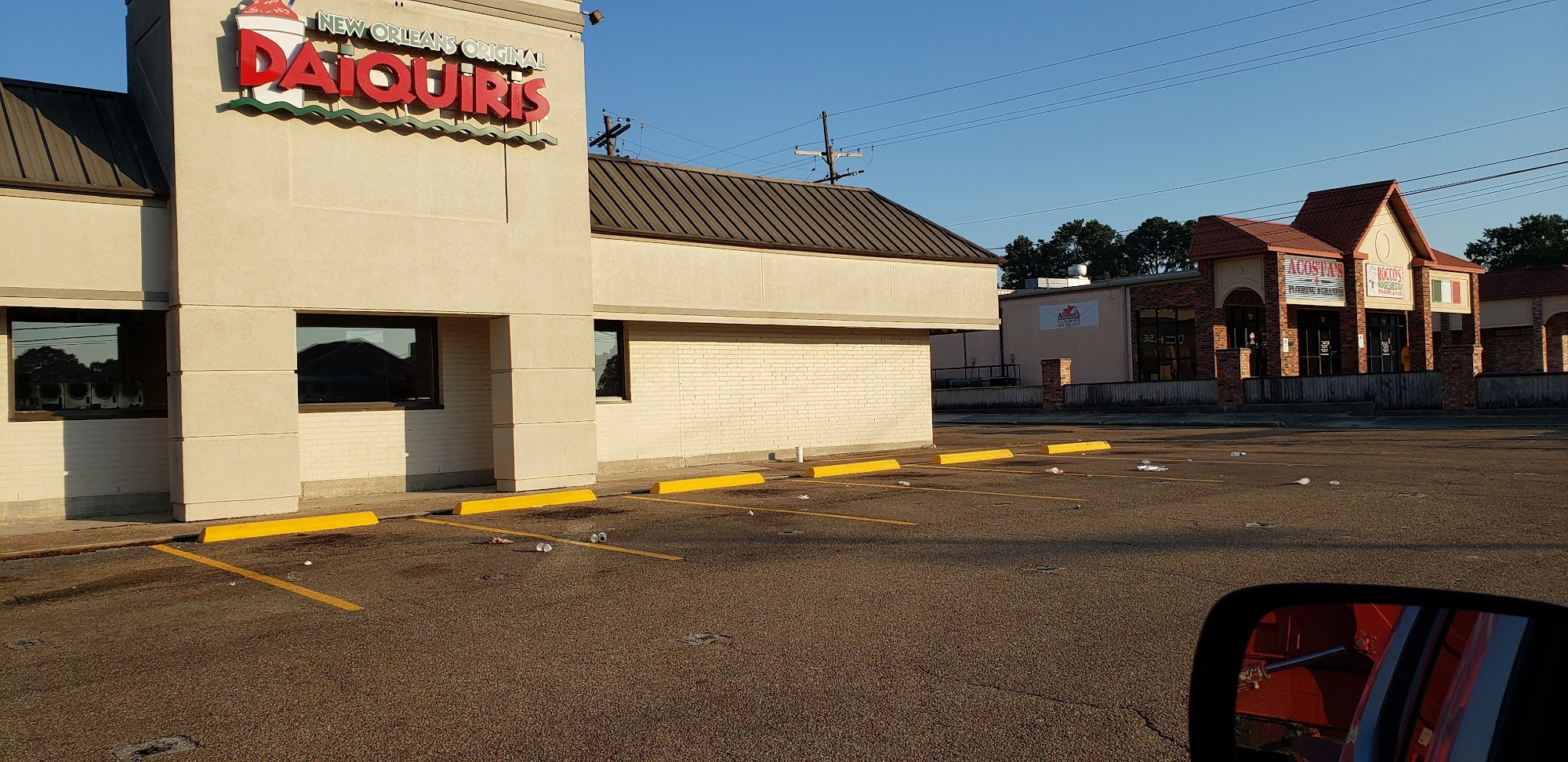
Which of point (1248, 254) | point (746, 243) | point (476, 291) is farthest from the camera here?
point (1248, 254)

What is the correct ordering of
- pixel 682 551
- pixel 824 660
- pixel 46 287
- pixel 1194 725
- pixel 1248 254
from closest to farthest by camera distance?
1. pixel 1194 725
2. pixel 824 660
3. pixel 682 551
4. pixel 46 287
5. pixel 1248 254

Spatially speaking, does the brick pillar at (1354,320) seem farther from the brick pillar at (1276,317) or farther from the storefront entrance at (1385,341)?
the storefront entrance at (1385,341)

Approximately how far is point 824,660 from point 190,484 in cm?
1061

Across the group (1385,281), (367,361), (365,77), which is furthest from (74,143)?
(1385,281)

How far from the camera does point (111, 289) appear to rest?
13867mm

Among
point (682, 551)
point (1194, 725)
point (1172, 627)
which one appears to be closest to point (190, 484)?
point (682, 551)

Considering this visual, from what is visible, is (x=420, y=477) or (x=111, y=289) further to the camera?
(x=420, y=477)

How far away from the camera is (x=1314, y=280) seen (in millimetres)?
39625

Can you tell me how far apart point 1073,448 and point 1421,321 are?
28.9 metres

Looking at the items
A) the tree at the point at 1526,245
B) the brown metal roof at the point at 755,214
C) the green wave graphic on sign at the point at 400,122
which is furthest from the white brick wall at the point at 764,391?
the tree at the point at 1526,245

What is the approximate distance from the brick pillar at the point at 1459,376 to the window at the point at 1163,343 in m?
12.7

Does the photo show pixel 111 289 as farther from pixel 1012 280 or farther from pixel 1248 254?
pixel 1012 280

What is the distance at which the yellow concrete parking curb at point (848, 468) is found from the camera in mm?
18422

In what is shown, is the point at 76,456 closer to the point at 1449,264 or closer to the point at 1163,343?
the point at 1163,343
